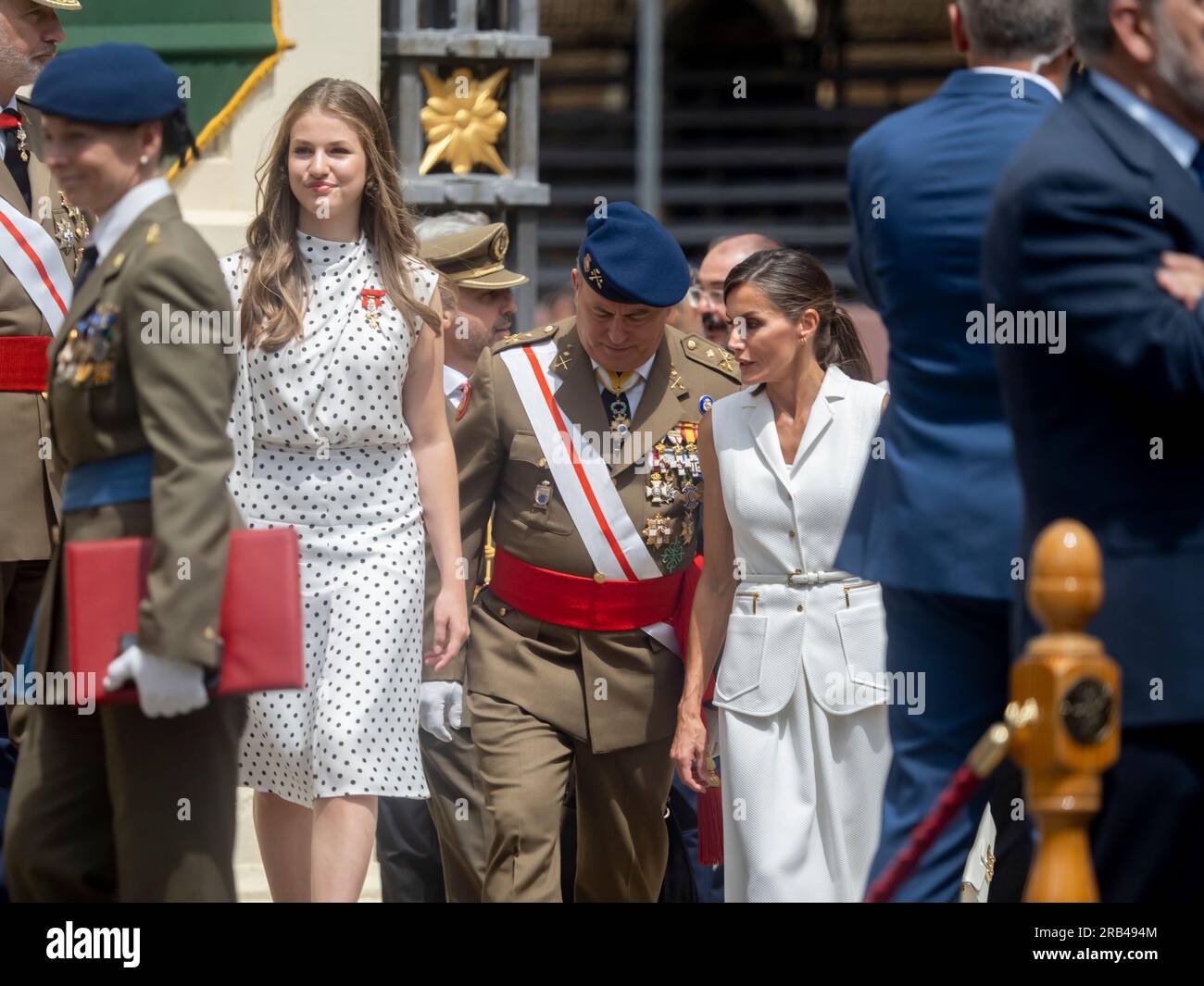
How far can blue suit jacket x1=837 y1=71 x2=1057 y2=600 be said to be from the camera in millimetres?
3666

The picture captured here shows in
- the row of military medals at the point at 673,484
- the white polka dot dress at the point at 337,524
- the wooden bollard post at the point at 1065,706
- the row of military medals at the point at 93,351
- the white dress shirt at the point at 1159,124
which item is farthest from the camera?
the row of military medals at the point at 673,484

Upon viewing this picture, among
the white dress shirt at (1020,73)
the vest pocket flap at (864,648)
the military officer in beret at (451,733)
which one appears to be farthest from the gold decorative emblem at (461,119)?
the white dress shirt at (1020,73)

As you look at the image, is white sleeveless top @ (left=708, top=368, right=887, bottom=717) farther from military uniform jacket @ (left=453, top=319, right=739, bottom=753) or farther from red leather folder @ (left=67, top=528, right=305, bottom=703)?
red leather folder @ (left=67, top=528, right=305, bottom=703)

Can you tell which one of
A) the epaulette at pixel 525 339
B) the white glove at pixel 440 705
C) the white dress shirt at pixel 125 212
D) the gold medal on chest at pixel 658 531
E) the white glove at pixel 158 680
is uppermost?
the white dress shirt at pixel 125 212

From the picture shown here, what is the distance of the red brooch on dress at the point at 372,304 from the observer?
4922 mm

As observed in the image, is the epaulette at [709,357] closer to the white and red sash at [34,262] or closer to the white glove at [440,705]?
the white glove at [440,705]

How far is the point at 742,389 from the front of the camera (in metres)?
5.41

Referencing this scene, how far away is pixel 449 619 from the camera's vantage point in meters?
5.08

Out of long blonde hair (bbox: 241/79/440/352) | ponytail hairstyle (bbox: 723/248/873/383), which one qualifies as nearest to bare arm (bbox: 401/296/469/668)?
long blonde hair (bbox: 241/79/440/352)

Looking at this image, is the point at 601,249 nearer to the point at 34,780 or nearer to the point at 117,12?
the point at 34,780

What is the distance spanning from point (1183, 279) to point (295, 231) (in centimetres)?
245

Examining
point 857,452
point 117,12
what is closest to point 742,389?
point 857,452

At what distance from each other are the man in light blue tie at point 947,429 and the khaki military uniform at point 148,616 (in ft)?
3.71

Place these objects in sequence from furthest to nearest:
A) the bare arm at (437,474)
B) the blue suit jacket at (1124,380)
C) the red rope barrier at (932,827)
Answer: the bare arm at (437,474)
the blue suit jacket at (1124,380)
the red rope barrier at (932,827)
